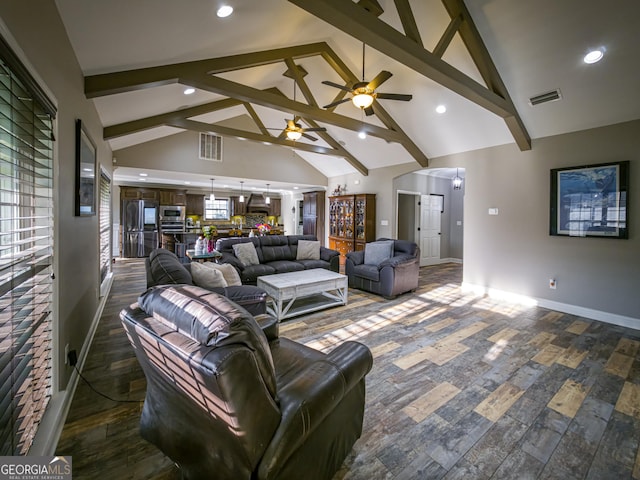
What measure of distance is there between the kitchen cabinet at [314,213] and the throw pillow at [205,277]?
6.09 m

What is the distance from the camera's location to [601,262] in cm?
387

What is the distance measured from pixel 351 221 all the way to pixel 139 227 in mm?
6316

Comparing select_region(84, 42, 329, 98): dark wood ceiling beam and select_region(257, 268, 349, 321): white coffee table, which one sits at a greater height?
select_region(84, 42, 329, 98): dark wood ceiling beam

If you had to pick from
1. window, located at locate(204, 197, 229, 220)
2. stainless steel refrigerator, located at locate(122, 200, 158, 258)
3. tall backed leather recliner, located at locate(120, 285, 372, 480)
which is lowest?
tall backed leather recliner, located at locate(120, 285, 372, 480)

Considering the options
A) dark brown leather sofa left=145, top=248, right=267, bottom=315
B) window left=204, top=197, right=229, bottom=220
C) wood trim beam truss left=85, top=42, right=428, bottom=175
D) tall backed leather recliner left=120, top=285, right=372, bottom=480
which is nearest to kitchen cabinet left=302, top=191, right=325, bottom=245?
wood trim beam truss left=85, top=42, right=428, bottom=175

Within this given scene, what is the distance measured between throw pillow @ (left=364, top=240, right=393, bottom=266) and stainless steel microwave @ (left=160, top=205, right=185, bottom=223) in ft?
21.4

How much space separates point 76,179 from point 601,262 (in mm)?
6106

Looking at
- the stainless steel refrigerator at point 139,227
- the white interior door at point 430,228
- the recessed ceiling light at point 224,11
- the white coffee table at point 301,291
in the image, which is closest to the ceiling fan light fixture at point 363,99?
the recessed ceiling light at point 224,11

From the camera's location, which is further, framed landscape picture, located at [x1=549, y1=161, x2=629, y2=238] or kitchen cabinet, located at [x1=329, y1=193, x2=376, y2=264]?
kitchen cabinet, located at [x1=329, y1=193, x2=376, y2=264]

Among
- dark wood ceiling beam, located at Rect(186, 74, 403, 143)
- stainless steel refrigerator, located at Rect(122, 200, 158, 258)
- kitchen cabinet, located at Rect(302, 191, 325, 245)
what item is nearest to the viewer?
dark wood ceiling beam, located at Rect(186, 74, 403, 143)

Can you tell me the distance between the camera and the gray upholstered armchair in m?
4.66

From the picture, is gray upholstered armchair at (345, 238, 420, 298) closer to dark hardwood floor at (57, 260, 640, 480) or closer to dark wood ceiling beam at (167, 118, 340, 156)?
dark hardwood floor at (57, 260, 640, 480)

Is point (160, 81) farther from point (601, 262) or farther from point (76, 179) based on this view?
point (601, 262)

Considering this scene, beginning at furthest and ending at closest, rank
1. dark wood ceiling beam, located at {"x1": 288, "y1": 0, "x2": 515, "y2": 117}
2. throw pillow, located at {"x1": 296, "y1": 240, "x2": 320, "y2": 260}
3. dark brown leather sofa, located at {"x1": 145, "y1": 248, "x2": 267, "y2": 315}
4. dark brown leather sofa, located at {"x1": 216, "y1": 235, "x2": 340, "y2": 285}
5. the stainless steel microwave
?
the stainless steel microwave, throw pillow, located at {"x1": 296, "y1": 240, "x2": 320, "y2": 260}, dark brown leather sofa, located at {"x1": 216, "y1": 235, "x2": 340, "y2": 285}, dark brown leather sofa, located at {"x1": 145, "y1": 248, "x2": 267, "y2": 315}, dark wood ceiling beam, located at {"x1": 288, "y1": 0, "x2": 515, "y2": 117}
